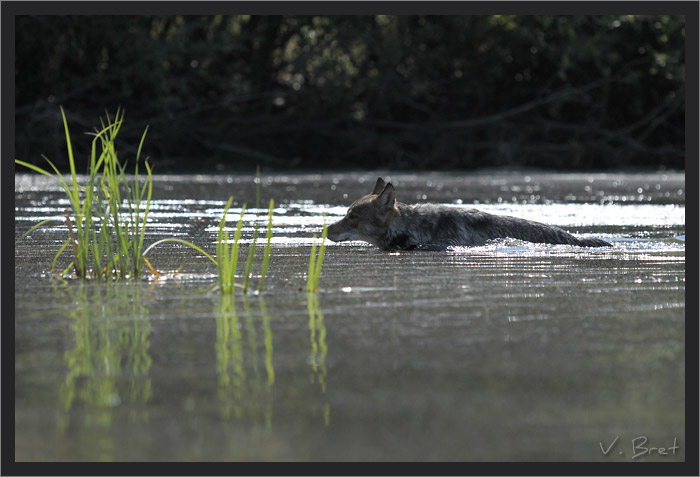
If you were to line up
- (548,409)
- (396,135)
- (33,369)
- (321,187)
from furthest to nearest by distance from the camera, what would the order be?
(396,135) → (321,187) → (33,369) → (548,409)

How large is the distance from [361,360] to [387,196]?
4.59 meters

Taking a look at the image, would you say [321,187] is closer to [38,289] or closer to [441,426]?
[38,289]

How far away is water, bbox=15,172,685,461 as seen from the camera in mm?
3248

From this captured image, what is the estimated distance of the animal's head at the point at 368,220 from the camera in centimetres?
864

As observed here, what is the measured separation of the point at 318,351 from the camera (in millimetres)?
4379

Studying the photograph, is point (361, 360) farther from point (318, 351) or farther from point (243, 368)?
point (243, 368)

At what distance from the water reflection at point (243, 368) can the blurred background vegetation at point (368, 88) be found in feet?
61.5

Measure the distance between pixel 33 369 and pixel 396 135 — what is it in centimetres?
2290

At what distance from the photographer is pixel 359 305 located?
218 inches

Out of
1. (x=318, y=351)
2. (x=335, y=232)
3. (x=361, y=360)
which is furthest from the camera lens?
(x=335, y=232)

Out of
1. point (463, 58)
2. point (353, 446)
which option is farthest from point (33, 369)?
point (463, 58)

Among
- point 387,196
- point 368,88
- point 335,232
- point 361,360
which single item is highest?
point 368,88

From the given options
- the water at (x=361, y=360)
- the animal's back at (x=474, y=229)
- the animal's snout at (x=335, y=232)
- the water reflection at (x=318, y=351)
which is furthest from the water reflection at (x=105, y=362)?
the animal's back at (x=474, y=229)

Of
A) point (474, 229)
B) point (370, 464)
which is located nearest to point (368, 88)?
point (474, 229)
